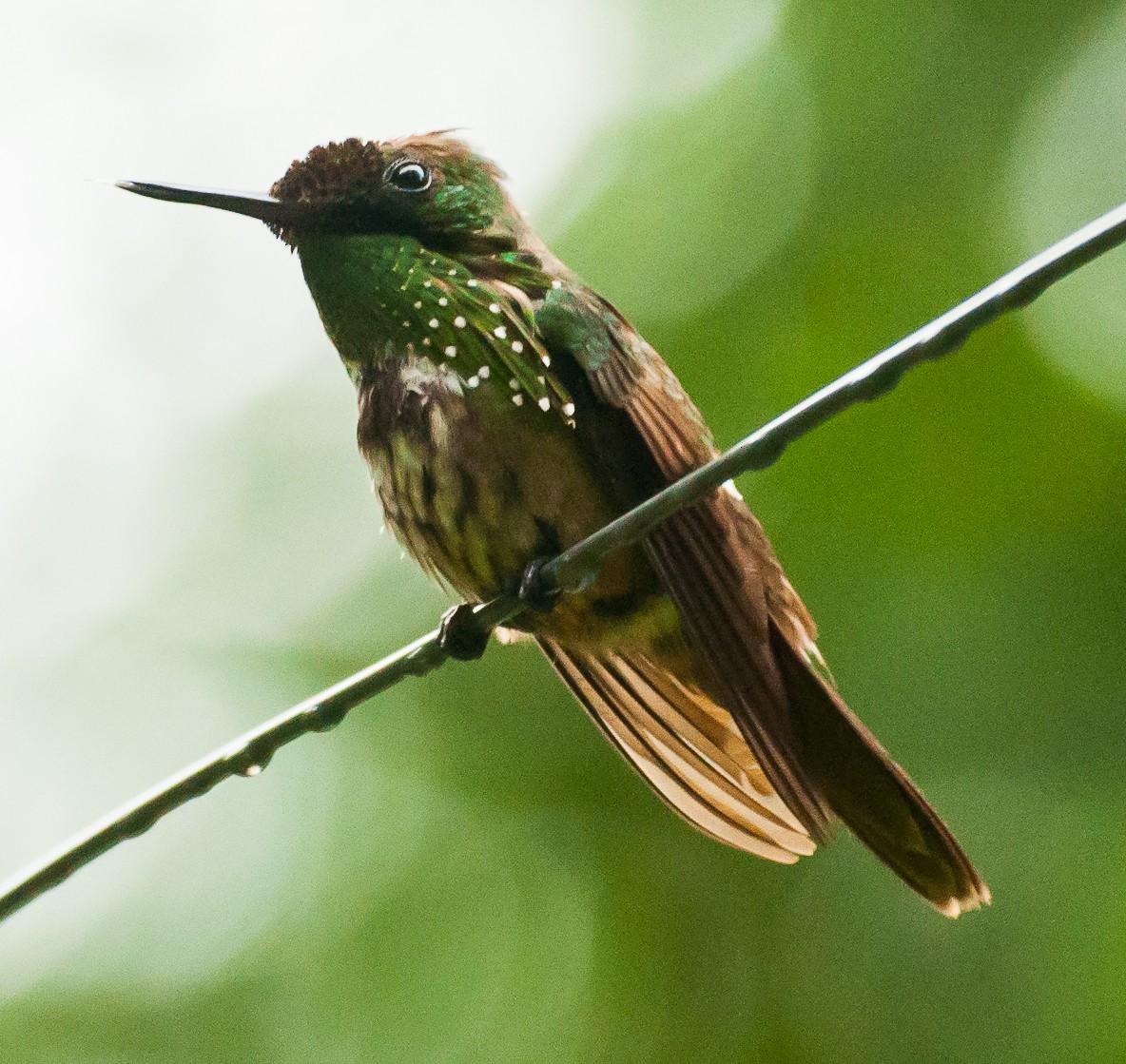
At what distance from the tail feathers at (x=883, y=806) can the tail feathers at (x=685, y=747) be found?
373mm

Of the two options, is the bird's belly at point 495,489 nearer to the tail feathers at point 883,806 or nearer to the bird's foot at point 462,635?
the bird's foot at point 462,635

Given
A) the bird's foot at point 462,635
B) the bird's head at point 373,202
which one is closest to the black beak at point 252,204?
the bird's head at point 373,202

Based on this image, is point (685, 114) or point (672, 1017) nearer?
point (672, 1017)

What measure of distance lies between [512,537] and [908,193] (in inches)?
191

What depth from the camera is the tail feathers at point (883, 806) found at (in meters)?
3.32

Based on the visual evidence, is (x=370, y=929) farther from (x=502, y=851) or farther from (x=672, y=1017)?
(x=672, y=1017)

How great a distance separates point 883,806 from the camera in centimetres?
337

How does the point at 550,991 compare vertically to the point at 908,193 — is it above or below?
below

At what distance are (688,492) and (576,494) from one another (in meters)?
1.37

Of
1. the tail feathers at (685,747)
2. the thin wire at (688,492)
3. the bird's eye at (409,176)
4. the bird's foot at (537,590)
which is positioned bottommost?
the tail feathers at (685,747)

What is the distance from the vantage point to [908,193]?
7711mm

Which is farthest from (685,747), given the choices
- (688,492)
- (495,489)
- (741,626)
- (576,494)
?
(688,492)

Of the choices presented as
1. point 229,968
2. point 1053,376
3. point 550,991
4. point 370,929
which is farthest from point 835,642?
point 229,968

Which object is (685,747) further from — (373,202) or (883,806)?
(373,202)
